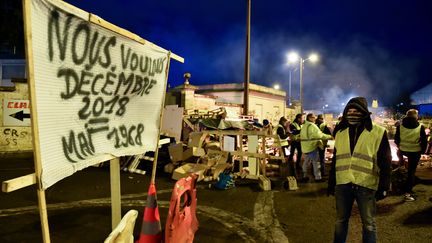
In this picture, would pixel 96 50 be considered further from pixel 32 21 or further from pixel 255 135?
pixel 255 135

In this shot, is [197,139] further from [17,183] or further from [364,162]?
[17,183]

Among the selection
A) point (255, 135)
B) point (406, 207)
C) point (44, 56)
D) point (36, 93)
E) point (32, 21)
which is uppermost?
point (32, 21)

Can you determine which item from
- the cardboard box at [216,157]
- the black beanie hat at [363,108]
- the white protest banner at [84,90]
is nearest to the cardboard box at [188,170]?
the cardboard box at [216,157]

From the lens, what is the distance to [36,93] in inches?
87.7

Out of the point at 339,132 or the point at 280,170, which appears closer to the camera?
the point at 339,132

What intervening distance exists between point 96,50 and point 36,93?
86 cm

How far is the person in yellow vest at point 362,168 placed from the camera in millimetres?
3639

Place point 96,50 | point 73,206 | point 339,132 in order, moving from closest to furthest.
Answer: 1. point 96,50
2. point 339,132
3. point 73,206

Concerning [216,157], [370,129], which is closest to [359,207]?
[370,129]

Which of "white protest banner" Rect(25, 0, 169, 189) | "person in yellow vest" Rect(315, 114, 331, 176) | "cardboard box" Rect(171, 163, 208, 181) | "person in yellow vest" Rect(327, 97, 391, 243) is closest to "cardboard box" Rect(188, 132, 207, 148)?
"cardboard box" Rect(171, 163, 208, 181)

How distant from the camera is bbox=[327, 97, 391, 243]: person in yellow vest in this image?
11.9 feet

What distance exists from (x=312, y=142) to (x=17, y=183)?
24.6 feet

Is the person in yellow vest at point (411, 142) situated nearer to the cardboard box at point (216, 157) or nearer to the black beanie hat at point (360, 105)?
the black beanie hat at point (360, 105)

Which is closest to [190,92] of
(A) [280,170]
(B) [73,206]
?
(A) [280,170]
